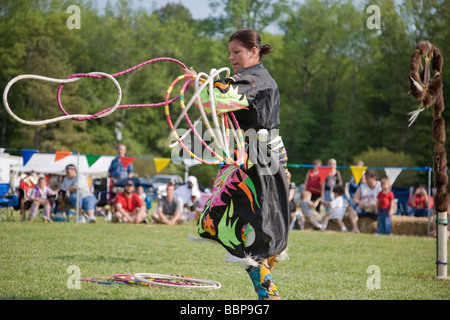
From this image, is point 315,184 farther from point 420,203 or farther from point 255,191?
point 255,191

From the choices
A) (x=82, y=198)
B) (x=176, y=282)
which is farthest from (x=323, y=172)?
(x=176, y=282)

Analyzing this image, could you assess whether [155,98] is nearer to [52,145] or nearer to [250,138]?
[52,145]

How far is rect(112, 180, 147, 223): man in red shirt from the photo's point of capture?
46.0 feet

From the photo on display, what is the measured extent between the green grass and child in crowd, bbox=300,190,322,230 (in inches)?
120

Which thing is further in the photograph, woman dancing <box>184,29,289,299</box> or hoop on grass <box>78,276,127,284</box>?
hoop on grass <box>78,276,127,284</box>

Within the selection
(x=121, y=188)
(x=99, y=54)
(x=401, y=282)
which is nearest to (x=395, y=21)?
(x=99, y=54)

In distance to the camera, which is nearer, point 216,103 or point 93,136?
point 216,103

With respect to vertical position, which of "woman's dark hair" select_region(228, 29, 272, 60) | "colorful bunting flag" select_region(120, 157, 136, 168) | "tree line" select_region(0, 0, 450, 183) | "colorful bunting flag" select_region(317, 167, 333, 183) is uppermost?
"tree line" select_region(0, 0, 450, 183)

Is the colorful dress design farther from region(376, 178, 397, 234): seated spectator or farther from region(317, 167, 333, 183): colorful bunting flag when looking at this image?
region(317, 167, 333, 183): colorful bunting flag

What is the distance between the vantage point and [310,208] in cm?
1402

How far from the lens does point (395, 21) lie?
1358 inches

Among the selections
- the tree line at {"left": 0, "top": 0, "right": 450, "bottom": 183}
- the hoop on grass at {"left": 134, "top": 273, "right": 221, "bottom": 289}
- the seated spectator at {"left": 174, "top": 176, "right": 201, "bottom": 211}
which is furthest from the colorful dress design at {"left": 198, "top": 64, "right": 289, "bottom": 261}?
the tree line at {"left": 0, "top": 0, "right": 450, "bottom": 183}

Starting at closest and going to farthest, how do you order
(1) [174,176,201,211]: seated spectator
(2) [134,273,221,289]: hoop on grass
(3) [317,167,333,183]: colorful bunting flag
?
(2) [134,273,221,289]: hoop on grass, (3) [317,167,333,183]: colorful bunting flag, (1) [174,176,201,211]: seated spectator

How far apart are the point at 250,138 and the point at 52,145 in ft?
107
